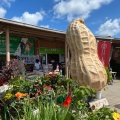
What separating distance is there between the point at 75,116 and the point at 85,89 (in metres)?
0.38

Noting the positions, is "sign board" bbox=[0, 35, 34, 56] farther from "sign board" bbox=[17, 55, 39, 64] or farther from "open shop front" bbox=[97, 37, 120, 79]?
"open shop front" bbox=[97, 37, 120, 79]

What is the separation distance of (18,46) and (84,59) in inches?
270

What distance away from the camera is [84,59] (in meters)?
4.01

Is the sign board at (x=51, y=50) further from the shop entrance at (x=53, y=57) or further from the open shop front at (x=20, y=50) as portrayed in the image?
the open shop front at (x=20, y=50)

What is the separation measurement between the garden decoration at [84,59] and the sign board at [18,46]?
6172 millimetres

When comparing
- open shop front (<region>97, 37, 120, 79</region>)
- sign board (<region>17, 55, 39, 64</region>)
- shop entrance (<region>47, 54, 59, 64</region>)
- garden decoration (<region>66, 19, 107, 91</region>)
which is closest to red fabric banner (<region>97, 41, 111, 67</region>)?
open shop front (<region>97, 37, 120, 79</region>)

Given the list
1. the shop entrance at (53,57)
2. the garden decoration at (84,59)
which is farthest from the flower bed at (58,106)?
the shop entrance at (53,57)

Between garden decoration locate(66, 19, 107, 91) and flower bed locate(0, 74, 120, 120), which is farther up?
garden decoration locate(66, 19, 107, 91)

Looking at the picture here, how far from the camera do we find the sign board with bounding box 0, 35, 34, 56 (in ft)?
31.3

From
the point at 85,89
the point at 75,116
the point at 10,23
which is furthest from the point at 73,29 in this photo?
the point at 10,23

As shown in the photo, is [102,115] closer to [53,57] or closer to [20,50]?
[20,50]

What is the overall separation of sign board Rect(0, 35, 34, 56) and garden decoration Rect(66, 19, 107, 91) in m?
6.17

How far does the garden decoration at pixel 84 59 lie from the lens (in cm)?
399

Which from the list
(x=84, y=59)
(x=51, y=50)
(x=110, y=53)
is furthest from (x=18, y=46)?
(x=84, y=59)
